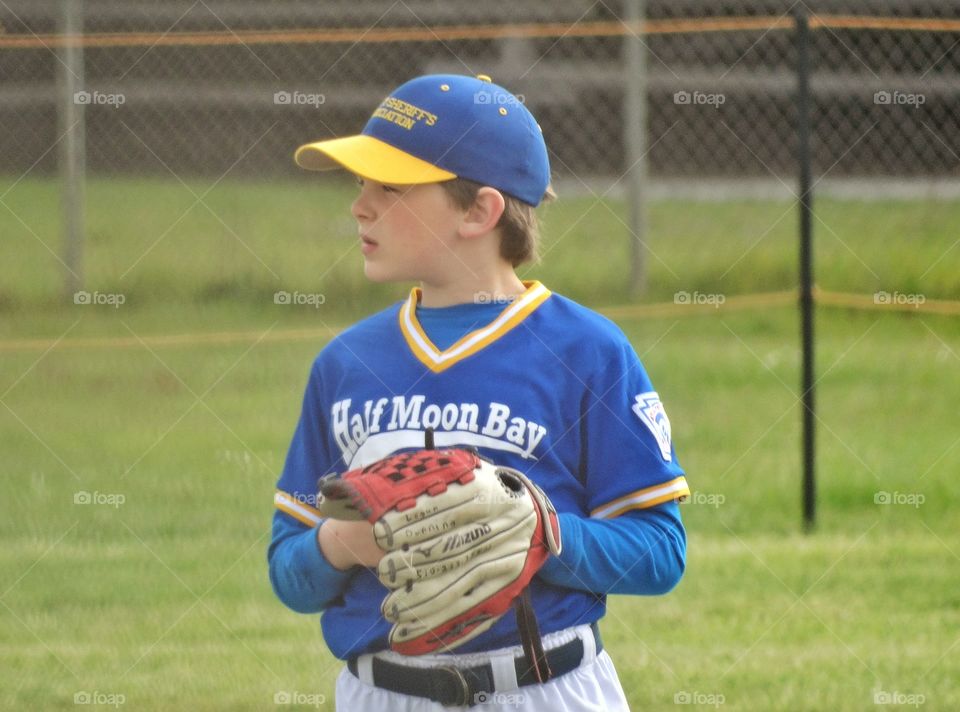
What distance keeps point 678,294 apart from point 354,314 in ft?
6.34

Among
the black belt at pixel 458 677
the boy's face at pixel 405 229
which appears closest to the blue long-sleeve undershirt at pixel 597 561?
the black belt at pixel 458 677

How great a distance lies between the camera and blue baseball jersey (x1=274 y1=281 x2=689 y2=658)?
87.0 inches

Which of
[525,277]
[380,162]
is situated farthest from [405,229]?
[525,277]

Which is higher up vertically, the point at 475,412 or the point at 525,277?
the point at 475,412

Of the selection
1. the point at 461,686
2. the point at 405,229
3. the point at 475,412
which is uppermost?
the point at 405,229

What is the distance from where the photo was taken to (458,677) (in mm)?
2168

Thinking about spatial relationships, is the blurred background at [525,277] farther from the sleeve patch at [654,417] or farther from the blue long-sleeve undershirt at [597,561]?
the sleeve patch at [654,417]

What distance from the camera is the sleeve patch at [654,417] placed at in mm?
2215

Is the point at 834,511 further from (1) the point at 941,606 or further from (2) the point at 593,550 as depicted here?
(2) the point at 593,550

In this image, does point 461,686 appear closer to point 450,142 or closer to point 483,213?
point 483,213

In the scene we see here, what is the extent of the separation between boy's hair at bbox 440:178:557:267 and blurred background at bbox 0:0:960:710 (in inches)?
78.6

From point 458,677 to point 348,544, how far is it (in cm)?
25

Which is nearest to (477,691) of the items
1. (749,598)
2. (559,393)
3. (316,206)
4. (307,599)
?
(307,599)

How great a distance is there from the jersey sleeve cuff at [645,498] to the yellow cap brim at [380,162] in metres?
0.56
